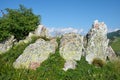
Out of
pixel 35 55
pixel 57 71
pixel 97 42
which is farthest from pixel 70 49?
pixel 57 71

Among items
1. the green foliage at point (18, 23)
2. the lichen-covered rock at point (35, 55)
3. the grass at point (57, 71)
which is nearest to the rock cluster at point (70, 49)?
the lichen-covered rock at point (35, 55)

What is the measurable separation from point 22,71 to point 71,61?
4.82 metres

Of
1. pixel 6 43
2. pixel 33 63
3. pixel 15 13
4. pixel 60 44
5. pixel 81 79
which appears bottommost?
pixel 81 79

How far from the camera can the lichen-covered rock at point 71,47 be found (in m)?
24.9

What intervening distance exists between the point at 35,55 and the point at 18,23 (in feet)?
27.1

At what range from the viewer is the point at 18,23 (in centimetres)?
3106

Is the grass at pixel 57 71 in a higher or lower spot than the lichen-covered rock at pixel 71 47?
lower

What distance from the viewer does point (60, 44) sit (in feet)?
85.9

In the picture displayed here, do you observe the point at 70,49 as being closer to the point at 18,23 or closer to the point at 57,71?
the point at 57,71

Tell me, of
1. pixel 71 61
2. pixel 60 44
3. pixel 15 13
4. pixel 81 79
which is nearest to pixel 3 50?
pixel 15 13

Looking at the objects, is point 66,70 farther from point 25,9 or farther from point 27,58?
point 25,9

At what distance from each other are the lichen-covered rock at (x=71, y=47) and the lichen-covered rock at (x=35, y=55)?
Answer: 1.02 m

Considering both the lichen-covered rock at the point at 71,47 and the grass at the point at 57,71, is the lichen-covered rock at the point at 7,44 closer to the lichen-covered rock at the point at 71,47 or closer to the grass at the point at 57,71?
the grass at the point at 57,71

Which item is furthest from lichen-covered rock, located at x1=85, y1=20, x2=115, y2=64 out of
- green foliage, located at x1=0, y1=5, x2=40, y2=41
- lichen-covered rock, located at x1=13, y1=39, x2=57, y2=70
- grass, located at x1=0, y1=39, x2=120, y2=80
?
green foliage, located at x1=0, y1=5, x2=40, y2=41
